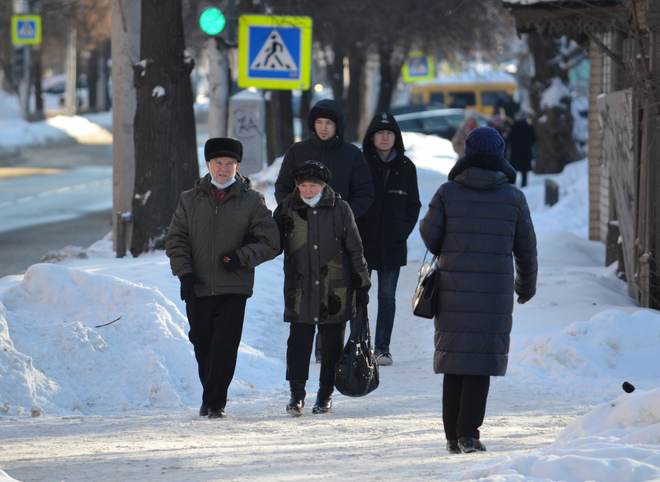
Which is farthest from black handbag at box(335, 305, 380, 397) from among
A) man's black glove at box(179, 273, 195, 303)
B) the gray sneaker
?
the gray sneaker

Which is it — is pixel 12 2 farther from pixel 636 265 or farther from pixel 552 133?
pixel 636 265

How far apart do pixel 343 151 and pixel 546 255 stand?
781 cm

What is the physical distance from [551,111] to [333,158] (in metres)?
23.3

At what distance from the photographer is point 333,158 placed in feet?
33.4

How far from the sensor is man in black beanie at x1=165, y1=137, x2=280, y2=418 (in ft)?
27.9

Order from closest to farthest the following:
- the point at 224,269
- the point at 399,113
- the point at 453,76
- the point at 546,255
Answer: the point at 224,269 → the point at 546,255 → the point at 399,113 → the point at 453,76

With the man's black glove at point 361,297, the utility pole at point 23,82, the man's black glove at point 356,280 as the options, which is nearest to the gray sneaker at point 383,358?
the man's black glove at point 361,297

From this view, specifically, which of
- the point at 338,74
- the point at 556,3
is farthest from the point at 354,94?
the point at 556,3

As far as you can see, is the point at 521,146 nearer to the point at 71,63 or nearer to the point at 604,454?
the point at 604,454

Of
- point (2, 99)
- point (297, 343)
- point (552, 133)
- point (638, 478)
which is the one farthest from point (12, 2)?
point (638, 478)

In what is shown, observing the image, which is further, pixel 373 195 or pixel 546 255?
pixel 546 255

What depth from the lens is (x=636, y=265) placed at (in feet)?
44.2

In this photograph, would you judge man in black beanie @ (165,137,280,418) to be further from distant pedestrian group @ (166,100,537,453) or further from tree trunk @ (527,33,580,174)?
tree trunk @ (527,33,580,174)

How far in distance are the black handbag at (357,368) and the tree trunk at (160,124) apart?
783 cm
